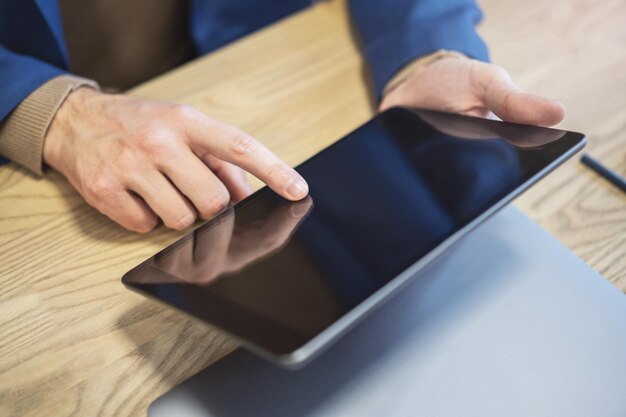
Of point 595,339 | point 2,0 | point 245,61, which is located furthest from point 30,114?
point 595,339

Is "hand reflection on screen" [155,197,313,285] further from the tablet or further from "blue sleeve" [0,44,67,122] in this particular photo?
"blue sleeve" [0,44,67,122]

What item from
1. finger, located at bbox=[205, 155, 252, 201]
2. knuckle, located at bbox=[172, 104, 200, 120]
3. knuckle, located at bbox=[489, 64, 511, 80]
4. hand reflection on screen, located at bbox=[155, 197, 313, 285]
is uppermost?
knuckle, located at bbox=[489, 64, 511, 80]

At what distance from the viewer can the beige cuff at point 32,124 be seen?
586 millimetres

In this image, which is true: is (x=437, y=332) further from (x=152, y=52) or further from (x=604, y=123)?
(x=152, y=52)

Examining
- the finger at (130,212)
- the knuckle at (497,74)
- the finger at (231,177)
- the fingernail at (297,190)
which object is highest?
the knuckle at (497,74)

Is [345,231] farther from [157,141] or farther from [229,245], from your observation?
[157,141]

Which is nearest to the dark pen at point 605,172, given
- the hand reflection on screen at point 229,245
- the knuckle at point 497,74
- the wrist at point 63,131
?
the knuckle at point 497,74

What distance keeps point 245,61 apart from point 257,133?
0.53ft

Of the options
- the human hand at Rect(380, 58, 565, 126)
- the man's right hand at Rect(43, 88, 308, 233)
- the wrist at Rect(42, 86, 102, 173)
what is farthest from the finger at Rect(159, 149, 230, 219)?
the human hand at Rect(380, 58, 565, 126)

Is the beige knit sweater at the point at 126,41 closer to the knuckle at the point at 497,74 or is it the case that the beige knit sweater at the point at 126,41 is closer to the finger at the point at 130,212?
the knuckle at the point at 497,74

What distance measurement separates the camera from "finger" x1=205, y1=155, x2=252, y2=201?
0.55 metres

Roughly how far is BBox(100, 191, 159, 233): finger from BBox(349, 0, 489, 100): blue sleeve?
317 millimetres

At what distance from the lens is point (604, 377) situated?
1.39 ft

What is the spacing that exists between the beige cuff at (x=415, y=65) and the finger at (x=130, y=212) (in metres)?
0.32
